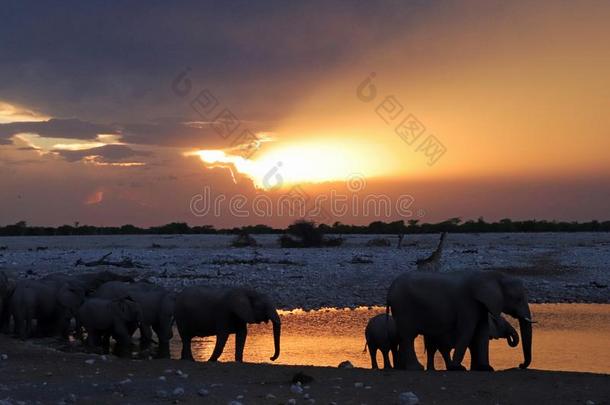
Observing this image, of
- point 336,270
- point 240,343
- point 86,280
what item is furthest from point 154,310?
point 336,270

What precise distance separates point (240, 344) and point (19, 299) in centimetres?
577

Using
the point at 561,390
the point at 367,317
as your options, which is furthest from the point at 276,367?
the point at 367,317

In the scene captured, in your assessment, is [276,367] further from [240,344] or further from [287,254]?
[287,254]

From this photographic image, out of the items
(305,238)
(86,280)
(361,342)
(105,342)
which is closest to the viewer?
(105,342)

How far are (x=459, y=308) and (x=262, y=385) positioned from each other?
3731mm

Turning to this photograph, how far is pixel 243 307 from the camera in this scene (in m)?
14.0

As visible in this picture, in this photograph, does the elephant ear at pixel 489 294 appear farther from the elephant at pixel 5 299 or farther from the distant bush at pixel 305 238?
the distant bush at pixel 305 238

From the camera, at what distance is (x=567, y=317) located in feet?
66.2

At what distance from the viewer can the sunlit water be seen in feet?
46.9

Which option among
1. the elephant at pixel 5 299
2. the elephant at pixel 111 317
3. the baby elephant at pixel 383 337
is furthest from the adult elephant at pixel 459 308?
the elephant at pixel 5 299

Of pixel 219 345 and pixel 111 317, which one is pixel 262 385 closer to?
pixel 219 345

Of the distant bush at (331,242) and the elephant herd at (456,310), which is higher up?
the distant bush at (331,242)

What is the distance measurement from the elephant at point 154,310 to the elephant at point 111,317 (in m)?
0.32

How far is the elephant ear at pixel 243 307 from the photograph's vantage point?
1392cm
